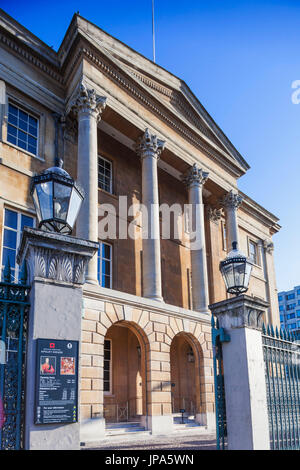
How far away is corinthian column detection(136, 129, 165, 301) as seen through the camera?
20031mm

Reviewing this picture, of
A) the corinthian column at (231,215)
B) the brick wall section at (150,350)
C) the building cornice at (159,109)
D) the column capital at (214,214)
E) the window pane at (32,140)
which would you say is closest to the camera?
the brick wall section at (150,350)

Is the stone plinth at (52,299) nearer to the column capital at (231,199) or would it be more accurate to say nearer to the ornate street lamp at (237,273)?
the ornate street lamp at (237,273)

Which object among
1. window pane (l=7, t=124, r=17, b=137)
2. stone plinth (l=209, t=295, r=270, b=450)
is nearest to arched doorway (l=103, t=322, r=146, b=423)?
window pane (l=7, t=124, r=17, b=137)

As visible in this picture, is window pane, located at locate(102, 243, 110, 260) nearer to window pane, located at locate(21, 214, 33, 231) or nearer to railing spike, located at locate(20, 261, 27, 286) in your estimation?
window pane, located at locate(21, 214, 33, 231)

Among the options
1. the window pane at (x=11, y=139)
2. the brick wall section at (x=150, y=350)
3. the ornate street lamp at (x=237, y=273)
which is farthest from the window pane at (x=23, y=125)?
the ornate street lamp at (x=237, y=273)

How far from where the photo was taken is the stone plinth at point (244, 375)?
683 cm

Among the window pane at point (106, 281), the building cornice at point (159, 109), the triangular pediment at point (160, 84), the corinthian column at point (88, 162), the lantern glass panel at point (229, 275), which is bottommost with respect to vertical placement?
the lantern glass panel at point (229, 275)

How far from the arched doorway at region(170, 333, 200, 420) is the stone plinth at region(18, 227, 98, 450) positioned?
18638 mm

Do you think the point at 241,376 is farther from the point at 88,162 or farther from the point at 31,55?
the point at 31,55

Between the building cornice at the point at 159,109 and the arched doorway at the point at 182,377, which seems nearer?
the building cornice at the point at 159,109

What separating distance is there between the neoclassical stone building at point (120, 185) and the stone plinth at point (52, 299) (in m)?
11.0

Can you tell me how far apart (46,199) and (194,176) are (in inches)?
781

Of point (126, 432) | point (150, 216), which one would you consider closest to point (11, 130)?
point (150, 216)

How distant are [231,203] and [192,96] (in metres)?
6.83
